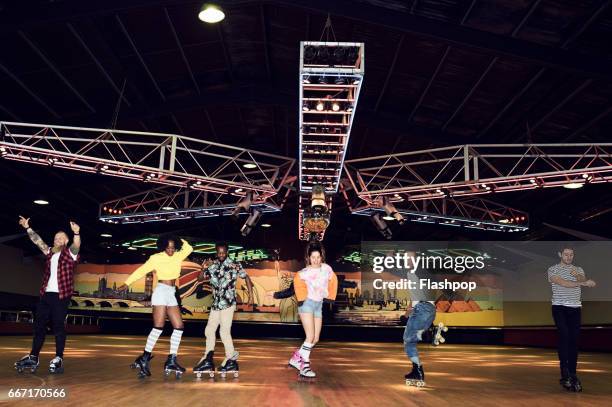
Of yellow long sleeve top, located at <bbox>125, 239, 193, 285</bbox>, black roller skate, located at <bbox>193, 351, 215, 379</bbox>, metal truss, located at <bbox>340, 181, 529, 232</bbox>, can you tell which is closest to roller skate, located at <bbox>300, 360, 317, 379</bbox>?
black roller skate, located at <bbox>193, 351, 215, 379</bbox>

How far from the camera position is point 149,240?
28844 mm

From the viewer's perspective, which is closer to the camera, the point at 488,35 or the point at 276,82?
the point at 488,35

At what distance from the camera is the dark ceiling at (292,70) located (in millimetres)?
10076

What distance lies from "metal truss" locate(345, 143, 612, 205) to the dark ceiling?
2.01ft

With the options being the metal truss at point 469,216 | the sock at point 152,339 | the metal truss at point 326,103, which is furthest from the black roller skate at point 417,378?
the metal truss at point 469,216

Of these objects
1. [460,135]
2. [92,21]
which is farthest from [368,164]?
[92,21]

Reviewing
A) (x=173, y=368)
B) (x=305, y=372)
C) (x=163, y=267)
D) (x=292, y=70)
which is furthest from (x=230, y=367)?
(x=292, y=70)

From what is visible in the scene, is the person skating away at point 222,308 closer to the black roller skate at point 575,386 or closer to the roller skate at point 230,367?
the roller skate at point 230,367

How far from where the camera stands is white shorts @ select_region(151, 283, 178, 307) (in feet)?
20.8

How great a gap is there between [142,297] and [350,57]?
20.8 meters

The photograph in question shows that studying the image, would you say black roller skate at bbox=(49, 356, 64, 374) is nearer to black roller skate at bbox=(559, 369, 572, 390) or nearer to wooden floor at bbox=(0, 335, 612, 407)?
wooden floor at bbox=(0, 335, 612, 407)

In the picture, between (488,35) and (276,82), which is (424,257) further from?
(488,35)

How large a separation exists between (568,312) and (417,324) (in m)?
1.71

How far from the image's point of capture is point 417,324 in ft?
21.0
